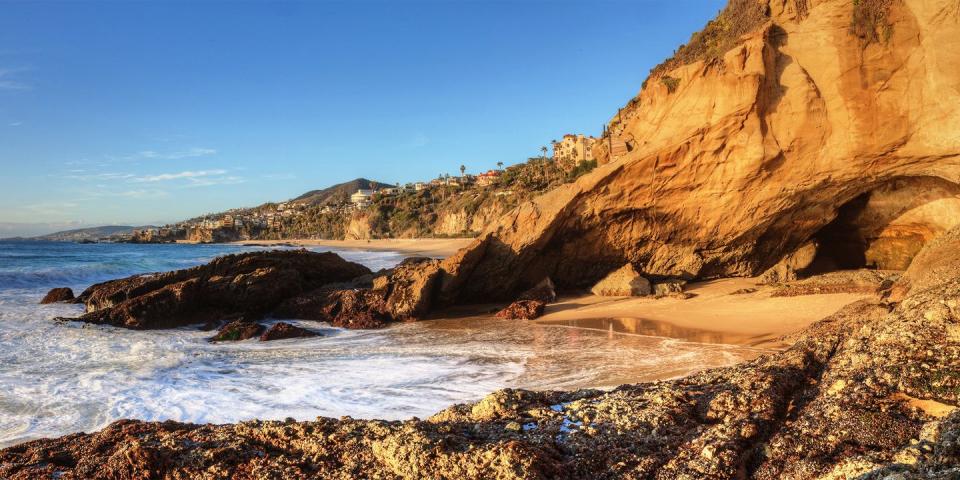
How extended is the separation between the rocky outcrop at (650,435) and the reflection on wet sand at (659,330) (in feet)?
15.3

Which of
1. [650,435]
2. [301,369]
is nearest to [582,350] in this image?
[301,369]

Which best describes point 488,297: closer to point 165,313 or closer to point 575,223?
point 575,223

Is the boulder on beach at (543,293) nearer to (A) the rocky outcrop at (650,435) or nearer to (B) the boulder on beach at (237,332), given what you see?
(B) the boulder on beach at (237,332)

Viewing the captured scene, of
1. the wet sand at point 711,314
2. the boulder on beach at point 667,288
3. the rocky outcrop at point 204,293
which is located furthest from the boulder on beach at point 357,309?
the boulder on beach at point 667,288

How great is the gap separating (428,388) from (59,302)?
46.8 feet

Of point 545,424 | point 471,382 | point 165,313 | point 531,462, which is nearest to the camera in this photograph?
point 531,462

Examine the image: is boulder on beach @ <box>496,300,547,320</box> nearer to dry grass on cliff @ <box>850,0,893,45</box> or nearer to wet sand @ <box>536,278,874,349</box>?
wet sand @ <box>536,278,874,349</box>

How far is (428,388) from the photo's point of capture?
6.58m

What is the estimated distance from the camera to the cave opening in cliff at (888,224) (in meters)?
10.9

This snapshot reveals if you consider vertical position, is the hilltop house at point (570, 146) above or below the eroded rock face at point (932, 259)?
above

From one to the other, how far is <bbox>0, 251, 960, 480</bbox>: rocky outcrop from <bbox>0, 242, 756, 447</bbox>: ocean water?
2182mm

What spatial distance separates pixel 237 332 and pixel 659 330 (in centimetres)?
803

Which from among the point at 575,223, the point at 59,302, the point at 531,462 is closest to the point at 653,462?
the point at 531,462

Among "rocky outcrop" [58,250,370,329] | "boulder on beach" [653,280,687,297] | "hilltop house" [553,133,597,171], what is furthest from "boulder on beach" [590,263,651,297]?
"hilltop house" [553,133,597,171]
